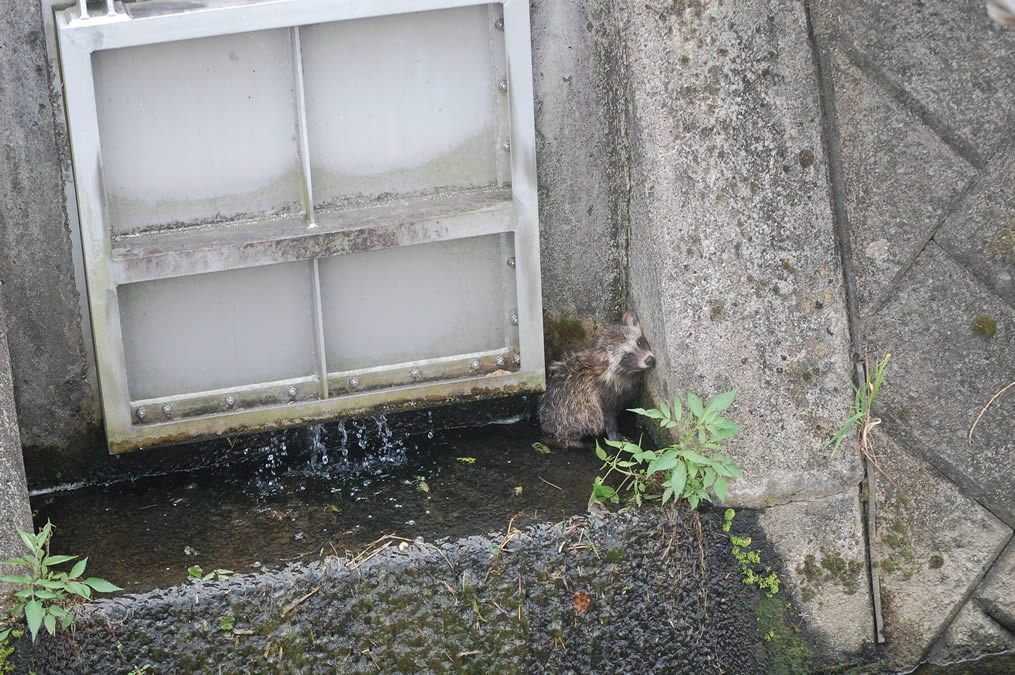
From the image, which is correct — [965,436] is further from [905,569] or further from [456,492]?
[456,492]

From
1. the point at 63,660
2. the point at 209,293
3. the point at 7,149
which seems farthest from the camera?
Result: the point at 209,293

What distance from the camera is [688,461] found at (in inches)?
152

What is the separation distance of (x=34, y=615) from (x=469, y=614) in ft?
4.59

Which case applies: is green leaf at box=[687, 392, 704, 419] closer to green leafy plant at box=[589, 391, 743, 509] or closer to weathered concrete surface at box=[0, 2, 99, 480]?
green leafy plant at box=[589, 391, 743, 509]

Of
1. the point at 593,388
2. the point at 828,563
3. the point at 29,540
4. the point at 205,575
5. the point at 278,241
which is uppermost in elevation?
the point at 278,241

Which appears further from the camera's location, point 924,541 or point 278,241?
point 924,541

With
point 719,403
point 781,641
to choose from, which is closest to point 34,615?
point 719,403

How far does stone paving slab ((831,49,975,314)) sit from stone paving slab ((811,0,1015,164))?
2.8 inches

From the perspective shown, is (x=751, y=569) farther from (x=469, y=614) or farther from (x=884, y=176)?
(x=884, y=176)

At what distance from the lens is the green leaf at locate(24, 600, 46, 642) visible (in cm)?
329

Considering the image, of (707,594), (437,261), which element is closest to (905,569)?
(707,594)

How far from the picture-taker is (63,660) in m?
3.48

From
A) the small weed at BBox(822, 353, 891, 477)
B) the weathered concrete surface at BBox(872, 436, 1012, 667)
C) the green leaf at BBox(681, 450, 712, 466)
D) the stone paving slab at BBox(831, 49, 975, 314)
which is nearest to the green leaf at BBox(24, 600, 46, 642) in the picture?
the green leaf at BBox(681, 450, 712, 466)

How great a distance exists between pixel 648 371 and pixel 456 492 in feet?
3.02
